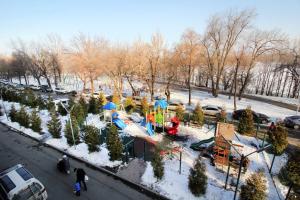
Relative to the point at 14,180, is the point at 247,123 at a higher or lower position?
higher

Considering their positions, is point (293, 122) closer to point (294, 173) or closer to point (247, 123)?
point (247, 123)

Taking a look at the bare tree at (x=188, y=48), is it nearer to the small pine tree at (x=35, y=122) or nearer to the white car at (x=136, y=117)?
the white car at (x=136, y=117)

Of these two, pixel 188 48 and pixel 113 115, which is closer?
pixel 113 115

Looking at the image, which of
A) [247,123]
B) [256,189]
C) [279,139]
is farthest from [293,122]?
[256,189]

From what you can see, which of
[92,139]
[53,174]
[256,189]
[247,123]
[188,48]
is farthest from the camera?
[188,48]

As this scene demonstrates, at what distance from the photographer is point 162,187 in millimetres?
10406

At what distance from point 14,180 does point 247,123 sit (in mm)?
16616

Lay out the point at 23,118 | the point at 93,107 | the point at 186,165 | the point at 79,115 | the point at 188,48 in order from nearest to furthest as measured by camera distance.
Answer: the point at 186,165 → the point at 79,115 → the point at 23,118 → the point at 93,107 → the point at 188,48

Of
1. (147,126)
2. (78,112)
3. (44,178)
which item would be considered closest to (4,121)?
(78,112)

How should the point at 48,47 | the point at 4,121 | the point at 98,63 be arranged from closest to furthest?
the point at 4,121, the point at 98,63, the point at 48,47

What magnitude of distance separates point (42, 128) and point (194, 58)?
70.5ft

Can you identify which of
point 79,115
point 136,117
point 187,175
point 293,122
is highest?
point 79,115

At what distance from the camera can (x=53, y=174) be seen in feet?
39.0

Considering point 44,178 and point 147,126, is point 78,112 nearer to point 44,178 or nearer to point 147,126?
point 147,126
